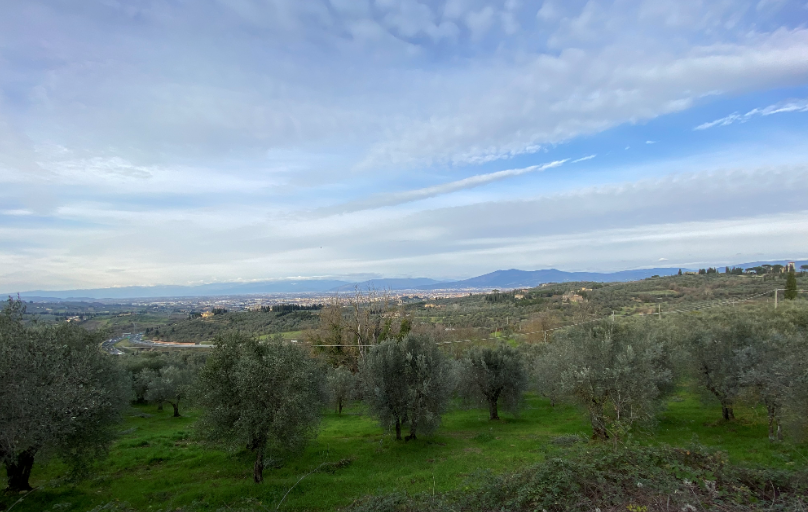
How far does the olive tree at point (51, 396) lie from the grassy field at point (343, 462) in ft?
4.86

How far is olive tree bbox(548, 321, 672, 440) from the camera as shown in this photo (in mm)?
19719

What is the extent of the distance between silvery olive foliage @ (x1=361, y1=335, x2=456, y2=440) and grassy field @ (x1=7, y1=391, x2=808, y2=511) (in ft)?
5.02

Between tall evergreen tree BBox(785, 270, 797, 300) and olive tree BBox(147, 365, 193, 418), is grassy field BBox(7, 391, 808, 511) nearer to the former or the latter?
olive tree BBox(147, 365, 193, 418)

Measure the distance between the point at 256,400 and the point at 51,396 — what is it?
677 centimetres

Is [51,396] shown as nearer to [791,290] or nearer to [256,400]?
[256,400]

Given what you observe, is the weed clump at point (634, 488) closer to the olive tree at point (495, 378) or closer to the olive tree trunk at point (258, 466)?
the olive tree trunk at point (258, 466)

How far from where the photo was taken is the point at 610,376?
1995 centimetres

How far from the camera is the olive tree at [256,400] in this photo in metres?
15.7

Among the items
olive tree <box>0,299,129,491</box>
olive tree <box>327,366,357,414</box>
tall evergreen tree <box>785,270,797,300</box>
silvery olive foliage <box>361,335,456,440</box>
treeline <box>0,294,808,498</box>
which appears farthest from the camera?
tall evergreen tree <box>785,270,797,300</box>

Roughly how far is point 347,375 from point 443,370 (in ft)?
47.8

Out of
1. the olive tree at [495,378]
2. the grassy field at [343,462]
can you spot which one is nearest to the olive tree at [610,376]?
the grassy field at [343,462]

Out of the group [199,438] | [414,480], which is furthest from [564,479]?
[199,438]

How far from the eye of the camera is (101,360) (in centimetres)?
1695

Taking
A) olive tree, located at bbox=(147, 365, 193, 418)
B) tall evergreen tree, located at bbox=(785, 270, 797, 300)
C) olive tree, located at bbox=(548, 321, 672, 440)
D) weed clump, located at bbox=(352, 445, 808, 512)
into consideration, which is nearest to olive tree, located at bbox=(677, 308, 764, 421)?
olive tree, located at bbox=(548, 321, 672, 440)
